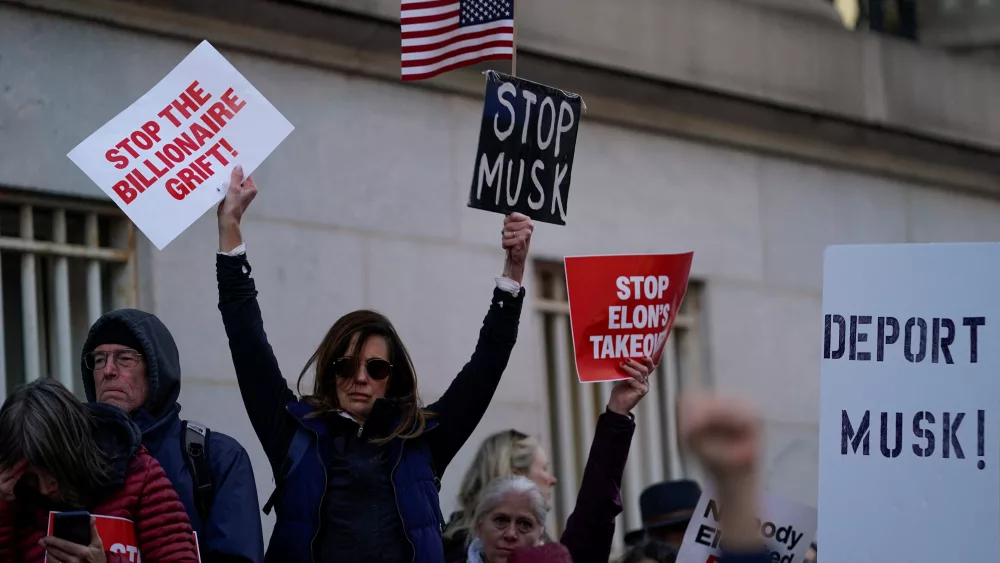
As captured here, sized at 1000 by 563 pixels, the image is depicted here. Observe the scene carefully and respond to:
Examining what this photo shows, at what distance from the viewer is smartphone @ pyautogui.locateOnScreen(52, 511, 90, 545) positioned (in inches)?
221

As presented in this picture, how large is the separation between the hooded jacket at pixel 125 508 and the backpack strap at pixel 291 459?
51 cm

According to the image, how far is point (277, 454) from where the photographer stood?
642 cm

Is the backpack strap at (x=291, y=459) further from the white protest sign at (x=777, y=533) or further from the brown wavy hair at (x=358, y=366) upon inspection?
the white protest sign at (x=777, y=533)

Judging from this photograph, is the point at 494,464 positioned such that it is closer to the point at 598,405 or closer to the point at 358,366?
the point at 358,366

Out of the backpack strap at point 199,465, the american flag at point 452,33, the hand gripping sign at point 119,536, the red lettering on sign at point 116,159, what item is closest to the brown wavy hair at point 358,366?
the backpack strap at point 199,465

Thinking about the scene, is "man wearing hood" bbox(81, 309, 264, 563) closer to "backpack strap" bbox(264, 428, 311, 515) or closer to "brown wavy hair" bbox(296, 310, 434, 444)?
"backpack strap" bbox(264, 428, 311, 515)

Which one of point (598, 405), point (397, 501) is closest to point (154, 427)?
point (397, 501)

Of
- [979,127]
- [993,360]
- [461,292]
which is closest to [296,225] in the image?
[461,292]

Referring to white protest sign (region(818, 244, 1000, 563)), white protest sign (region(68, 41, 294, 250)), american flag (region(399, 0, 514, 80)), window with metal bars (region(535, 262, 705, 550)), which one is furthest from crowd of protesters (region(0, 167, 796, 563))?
window with metal bars (region(535, 262, 705, 550))

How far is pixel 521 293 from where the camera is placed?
22.5ft

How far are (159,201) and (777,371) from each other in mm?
6310

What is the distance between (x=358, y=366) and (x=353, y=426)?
205 millimetres

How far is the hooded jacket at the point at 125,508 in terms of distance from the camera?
571 centimetres

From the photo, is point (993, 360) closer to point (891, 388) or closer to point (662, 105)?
point (891, 388)
